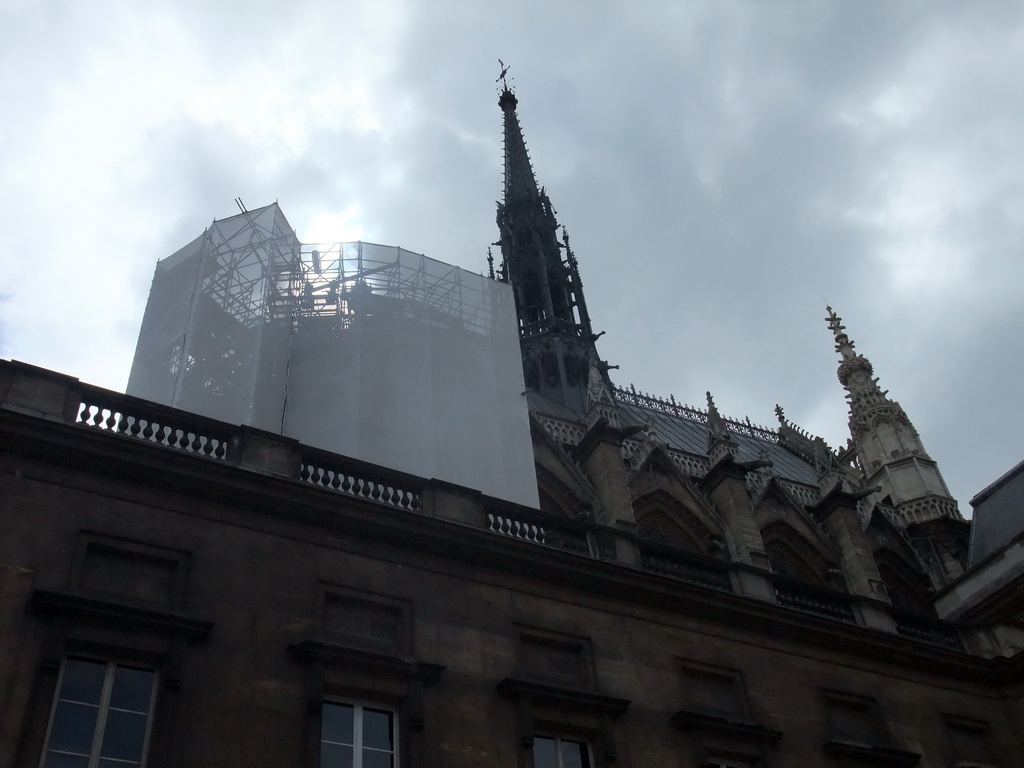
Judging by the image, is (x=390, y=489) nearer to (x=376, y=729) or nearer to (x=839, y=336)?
(x=376, y=729)

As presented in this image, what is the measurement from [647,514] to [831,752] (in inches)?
438

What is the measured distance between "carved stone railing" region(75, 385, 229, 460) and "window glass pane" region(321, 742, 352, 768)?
3943 mm

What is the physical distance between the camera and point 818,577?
27.7 meters

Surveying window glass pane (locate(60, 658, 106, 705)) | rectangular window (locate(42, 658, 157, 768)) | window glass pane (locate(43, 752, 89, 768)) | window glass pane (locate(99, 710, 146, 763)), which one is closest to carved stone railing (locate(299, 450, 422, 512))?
rectangular window (locate(42, 658, 157, 768))

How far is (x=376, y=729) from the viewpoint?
1272cm

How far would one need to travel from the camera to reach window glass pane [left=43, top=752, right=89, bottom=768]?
10626 millimetres

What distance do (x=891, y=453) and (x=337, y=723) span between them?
1100 inches

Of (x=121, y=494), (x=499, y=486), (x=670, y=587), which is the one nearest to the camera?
(x=121, y=494)

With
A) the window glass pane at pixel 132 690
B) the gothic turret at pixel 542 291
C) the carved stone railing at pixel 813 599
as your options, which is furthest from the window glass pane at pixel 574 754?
the gothic turret at pixel 542 291

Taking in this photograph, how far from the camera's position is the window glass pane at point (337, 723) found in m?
12.4

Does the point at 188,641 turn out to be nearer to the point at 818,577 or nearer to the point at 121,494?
the point at 121,494

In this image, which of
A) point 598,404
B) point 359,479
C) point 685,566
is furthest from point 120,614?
point 598,404

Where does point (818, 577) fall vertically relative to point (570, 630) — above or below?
above

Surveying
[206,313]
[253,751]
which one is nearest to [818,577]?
[206,313]
